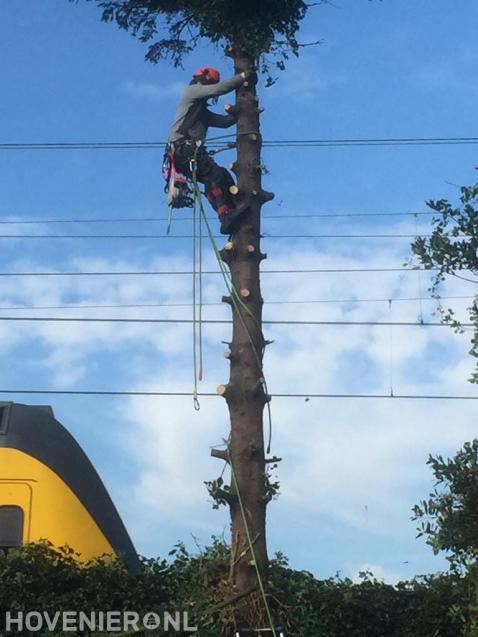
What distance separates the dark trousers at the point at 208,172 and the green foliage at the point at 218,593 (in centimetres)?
378

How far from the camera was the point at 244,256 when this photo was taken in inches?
433

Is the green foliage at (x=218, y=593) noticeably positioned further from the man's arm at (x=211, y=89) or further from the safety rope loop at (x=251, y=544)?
the man's arm at (x=211, y=89)

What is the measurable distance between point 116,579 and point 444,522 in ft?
12.3

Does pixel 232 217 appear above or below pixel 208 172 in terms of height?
below

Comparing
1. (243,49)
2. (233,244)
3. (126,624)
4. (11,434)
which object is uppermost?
(243,49)

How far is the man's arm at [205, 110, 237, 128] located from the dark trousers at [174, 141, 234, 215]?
49cm

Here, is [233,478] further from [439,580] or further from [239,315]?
[439,580]

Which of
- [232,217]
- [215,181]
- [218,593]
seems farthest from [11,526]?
[215,181]

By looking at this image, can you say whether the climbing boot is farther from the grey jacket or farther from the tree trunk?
the grey jacket

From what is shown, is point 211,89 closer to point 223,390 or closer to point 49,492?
point 223,390

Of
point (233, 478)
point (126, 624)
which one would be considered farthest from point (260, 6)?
point (126, 624)

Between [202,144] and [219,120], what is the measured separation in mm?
540

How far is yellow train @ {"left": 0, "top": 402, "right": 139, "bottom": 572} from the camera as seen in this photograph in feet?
41.6

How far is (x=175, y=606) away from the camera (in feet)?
33.6
